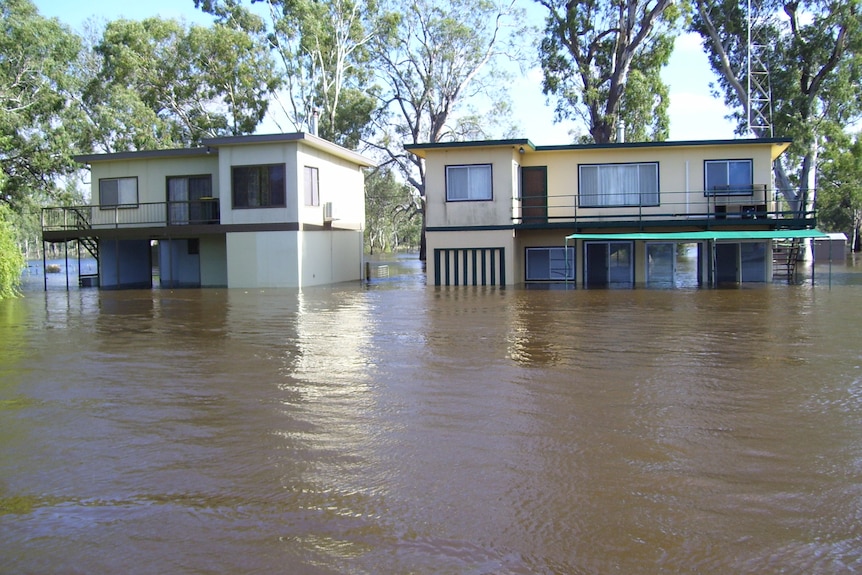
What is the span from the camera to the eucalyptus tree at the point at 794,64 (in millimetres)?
45938

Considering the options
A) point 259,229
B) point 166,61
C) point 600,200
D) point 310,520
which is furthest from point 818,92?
point 310,520

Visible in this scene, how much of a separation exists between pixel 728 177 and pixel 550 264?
7372 millimetres

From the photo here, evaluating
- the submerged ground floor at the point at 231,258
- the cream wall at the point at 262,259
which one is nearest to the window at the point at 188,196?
the submerged ground floor at the point at 231,258

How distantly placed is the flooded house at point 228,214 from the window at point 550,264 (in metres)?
8.66

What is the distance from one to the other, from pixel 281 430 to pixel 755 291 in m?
21.2

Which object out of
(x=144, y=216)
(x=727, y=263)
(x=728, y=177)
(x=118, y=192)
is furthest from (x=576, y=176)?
(x=118, y=192)

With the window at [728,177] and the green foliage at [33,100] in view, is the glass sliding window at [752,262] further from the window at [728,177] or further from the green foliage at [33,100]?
the green foliage at [33,100]

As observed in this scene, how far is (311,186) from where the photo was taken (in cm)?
3162

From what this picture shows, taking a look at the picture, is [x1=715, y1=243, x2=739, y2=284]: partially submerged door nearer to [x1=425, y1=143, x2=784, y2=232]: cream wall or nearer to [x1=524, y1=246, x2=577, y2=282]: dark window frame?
[x1=425, y1=143, x2=784, y2=232]: cream wall

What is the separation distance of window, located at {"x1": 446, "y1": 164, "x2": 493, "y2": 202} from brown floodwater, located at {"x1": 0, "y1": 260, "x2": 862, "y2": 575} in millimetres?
15781

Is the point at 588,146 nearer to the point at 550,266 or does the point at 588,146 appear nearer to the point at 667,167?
the point at 667,167

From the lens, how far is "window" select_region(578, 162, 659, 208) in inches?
1176

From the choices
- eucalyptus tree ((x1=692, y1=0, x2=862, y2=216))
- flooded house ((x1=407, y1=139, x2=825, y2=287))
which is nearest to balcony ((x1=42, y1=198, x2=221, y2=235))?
flooded house ((x1=407, y1=139, x2=825, y2=287))

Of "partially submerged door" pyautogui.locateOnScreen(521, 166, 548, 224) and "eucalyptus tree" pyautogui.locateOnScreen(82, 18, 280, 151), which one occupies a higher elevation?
"eucalyptus tree" pyautogui.locateOnScreen(82, 18, 280, 151)
